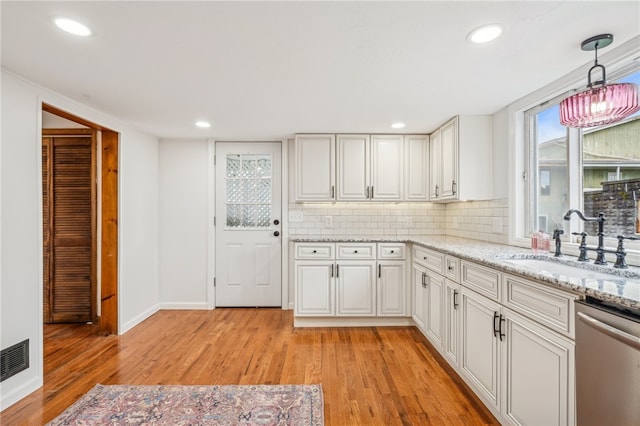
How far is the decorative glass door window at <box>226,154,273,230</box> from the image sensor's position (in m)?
4.00

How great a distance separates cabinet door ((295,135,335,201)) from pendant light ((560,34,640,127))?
2.24 m

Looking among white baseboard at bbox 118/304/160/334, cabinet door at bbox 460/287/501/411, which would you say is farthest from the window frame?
white baseboard at bbox 118/304/160/334

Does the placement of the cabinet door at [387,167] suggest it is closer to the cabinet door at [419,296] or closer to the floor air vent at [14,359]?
the cabinet door at [419,296]

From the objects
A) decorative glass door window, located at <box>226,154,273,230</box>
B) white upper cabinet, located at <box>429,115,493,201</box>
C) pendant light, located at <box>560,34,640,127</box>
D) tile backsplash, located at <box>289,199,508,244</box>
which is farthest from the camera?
decorative glass door window, located at <box>226,154,273,230</box>

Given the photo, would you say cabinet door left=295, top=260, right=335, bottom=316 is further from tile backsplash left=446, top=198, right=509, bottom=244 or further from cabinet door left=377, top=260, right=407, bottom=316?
tile backsplash left=446, top=198, right=509, bottom=244

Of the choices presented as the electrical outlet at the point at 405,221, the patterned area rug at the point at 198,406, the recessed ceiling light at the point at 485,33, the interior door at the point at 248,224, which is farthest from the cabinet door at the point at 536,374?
the interior door at the point at 248,224

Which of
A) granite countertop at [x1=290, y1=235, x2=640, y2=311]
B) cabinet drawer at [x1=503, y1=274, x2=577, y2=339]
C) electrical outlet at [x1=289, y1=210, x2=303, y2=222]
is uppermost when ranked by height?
electrical outlet at [x1=289, y1=210, x2=303, y2=222]

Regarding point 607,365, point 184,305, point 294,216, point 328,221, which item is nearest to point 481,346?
point 607,365

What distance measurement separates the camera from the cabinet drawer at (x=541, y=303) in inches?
51.7

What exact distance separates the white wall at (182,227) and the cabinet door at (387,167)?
6.77 feet

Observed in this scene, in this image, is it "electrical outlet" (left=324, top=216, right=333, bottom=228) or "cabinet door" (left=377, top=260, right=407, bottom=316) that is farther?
"electrical outlet" (left=324, top=216, right=333, bottom=228)

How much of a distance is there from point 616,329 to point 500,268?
2.11 ft

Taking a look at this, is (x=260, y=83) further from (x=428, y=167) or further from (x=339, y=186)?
(x=428, y=167)

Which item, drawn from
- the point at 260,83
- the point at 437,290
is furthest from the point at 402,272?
the point at 260,83
